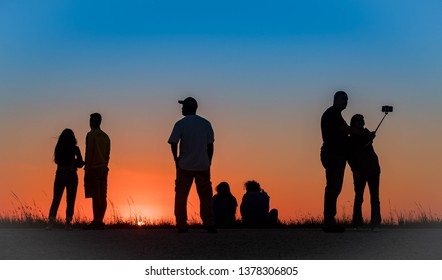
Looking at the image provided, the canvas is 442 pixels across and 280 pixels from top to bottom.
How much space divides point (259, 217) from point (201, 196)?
2382 mm

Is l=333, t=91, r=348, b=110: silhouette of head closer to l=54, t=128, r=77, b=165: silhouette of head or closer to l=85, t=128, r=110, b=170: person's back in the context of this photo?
l=85, t=128, r=110, b=170: person's back

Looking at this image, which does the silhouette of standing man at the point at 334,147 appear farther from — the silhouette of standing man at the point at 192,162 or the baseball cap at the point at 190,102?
the baseball cap at the point at 190,102

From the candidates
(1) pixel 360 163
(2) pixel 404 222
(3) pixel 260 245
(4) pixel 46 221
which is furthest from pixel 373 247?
(4) pixel 46 221

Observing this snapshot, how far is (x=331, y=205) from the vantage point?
1489 centimetres

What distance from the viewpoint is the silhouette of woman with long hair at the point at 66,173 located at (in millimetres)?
16250

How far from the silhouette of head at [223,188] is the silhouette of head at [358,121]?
117 inches

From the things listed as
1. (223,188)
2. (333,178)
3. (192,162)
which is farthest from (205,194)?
(223,188)

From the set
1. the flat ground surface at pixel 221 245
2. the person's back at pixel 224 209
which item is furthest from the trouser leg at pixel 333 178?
the person's back at pixel 224 209

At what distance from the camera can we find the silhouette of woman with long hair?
53.3 feet

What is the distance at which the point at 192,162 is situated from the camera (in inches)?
586

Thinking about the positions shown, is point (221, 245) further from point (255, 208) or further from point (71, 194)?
point (71, 194)

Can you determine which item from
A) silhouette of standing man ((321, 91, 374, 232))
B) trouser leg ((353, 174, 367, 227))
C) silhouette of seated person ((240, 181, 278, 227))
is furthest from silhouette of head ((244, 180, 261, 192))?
silhouette of standing man ((321, 91, 374, 232))

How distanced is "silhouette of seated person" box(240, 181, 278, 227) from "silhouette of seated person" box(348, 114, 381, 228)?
6.51ft

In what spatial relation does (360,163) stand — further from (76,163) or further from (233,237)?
Answer: (76,163)
